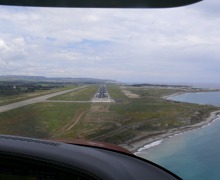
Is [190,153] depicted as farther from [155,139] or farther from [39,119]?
[39,119]

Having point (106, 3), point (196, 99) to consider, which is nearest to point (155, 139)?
point (106, 3)

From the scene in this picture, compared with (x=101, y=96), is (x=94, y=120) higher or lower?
lower

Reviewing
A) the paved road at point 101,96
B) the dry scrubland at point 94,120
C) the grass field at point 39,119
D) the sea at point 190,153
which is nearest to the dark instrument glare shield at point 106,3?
the grass field at point 39,119

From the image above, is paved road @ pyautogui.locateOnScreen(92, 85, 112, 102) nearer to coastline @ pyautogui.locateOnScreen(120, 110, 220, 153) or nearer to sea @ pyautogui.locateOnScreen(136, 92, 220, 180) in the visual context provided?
coastline @ pyautogui.locateOnScreen(120, 110, 220, 153)

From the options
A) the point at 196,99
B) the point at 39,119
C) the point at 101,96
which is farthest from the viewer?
the point at 196,99

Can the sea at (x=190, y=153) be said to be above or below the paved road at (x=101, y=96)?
below

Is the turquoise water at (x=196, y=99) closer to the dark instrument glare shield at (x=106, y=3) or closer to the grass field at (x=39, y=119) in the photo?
the grass field at (x=39, y=119)

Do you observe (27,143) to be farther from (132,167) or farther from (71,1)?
(71,1)

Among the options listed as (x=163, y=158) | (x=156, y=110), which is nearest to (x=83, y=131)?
(x=163, y=158)

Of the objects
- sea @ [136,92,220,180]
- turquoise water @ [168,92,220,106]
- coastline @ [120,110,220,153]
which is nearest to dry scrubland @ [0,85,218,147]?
coastline @ [120,110,220,153]
